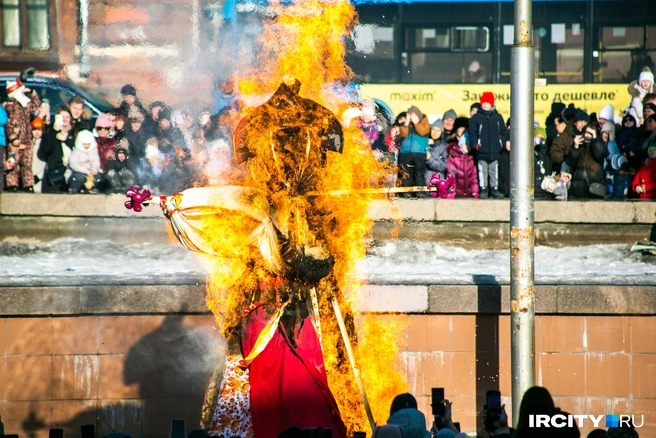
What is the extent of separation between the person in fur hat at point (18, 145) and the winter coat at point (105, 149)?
819 millimetres

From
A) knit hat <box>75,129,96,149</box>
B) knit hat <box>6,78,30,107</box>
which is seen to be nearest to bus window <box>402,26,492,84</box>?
knit hat <box>75,129,96,149</box>

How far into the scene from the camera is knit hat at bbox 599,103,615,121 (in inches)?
531

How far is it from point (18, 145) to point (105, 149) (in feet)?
3.29

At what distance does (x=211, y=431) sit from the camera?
6.79 m

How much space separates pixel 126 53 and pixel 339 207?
6.30 m

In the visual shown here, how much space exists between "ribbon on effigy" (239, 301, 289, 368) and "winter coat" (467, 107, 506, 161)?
6012 millimetres

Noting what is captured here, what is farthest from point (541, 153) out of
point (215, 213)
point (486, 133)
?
point (215, 213)

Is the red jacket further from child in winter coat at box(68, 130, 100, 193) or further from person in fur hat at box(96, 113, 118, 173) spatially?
child in winter coat at box(68, 130, 100, 193)

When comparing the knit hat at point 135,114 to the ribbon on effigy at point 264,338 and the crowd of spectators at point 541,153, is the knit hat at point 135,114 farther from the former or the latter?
the ribbon on effigy at point 264,338

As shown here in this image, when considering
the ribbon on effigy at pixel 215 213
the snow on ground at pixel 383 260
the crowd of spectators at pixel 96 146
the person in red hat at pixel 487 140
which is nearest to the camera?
the ribbon on effigy at pixel 215 213

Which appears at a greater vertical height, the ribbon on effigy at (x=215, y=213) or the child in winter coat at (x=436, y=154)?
the child in winter coat at (x=436, y=154)

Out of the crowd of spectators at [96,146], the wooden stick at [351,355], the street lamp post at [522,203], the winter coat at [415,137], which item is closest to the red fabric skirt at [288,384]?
the wooden stick at [351,355]

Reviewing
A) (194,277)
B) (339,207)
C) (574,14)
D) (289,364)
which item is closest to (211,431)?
(289,364)

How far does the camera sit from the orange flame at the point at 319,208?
6715 millimetres
